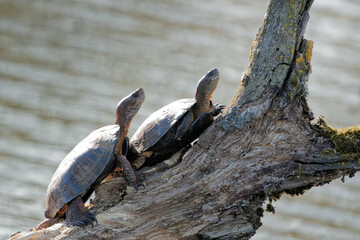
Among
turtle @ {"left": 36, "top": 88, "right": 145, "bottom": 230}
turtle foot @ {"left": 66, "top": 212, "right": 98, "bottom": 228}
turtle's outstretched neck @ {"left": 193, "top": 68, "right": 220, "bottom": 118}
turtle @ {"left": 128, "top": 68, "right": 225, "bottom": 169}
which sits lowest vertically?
turtle foot @ {"left": 66, "top": 212, "right": 98, "bottom": 228}

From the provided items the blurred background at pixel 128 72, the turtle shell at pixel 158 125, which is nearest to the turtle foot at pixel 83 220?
the turtle shell at pixel 158 125

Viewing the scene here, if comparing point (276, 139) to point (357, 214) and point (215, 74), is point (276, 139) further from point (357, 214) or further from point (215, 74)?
point (357, 214)

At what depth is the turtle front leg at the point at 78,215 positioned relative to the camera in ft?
15.1

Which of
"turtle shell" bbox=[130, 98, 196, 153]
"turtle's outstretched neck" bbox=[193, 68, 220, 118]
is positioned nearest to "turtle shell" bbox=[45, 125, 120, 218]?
"turtle shell" bbox=[130, 98, 196, 153]

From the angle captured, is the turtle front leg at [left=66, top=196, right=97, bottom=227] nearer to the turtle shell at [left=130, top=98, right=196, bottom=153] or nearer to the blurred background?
the turtle shell at [left=130, top=98, right=196, bottom=153]

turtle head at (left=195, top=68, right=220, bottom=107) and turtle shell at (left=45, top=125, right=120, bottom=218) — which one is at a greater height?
turtle head at (left=195, top=68, right=220, bottom=107)

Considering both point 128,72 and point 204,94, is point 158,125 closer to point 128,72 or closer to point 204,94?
point 204,94

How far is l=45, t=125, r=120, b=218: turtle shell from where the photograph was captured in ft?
15.7

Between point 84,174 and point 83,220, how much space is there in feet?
1.40

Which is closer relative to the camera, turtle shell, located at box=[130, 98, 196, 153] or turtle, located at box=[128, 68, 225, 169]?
turtle, located at box=[128, 68, 225, 169]

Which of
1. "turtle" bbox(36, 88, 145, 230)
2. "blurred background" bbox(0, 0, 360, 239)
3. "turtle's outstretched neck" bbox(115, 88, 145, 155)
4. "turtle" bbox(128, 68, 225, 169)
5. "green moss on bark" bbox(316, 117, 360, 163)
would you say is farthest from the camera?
"blurred background" bbox(0, 0, 360, 239)

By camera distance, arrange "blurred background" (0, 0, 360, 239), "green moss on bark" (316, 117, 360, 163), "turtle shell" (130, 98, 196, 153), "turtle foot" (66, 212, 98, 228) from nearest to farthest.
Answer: "green moss on bark" (316, 117, 360, 163)
"turtle foot" (66, 212, 98, 228)
"turtle shell" (130, 98, 196, 153)
"blurred background" (0, 0, 360, 239)

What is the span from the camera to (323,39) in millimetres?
14398

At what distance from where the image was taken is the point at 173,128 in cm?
505
